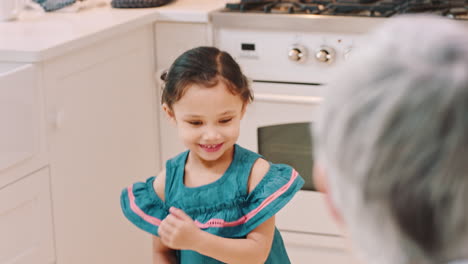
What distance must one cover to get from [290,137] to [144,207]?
3.19 ft

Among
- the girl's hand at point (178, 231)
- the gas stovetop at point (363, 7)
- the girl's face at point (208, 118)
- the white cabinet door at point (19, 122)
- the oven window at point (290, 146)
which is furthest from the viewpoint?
the oven window at point (290, 146)

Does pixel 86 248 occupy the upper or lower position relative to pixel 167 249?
lower

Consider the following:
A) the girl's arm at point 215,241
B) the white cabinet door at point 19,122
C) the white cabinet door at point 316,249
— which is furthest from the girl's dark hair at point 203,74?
the white cabinet door at point 316,249

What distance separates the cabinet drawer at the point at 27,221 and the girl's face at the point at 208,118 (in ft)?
1.93

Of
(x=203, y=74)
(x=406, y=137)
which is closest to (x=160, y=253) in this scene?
(x=203, y=74)

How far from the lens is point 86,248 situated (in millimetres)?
2152

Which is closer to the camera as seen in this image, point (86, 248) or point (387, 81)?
point (387, 81)

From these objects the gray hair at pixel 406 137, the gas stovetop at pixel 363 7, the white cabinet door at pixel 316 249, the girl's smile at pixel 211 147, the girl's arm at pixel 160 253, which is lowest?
the white cabinet door at pixel 316 249

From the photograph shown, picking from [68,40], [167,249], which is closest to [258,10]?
[68,40]

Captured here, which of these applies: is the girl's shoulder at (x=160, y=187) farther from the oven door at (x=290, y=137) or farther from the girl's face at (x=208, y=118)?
the oven door at (x=290, y=137)

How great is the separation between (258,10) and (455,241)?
68.9 inches

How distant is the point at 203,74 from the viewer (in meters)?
1.38

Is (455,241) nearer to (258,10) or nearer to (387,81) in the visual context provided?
(387,81)

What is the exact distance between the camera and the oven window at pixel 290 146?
2.35m
